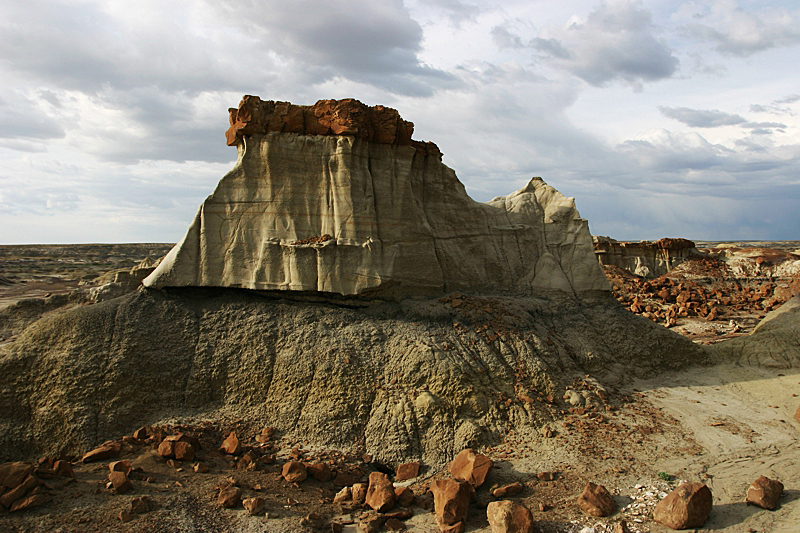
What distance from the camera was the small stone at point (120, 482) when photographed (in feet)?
26.0

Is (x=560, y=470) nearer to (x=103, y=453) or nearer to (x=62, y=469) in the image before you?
(x=103, y=453)

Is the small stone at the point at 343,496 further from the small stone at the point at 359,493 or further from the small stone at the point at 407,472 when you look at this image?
the small stone at the point at 407,472

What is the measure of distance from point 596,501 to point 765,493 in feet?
9.05

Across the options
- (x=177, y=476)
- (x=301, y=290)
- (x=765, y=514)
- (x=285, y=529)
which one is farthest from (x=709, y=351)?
(x=177, y=476)

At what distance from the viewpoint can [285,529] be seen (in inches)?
300

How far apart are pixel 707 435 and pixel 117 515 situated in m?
10.9

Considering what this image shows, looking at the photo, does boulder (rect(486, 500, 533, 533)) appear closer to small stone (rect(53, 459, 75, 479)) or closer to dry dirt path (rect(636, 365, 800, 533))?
dry dirt path (rect(636, 365, 800, 533))

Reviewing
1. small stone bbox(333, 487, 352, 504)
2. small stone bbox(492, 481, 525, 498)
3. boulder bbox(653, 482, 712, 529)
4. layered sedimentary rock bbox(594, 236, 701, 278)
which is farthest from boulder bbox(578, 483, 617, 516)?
layered sedimentary rock bbox(594, 236, 701, 278)

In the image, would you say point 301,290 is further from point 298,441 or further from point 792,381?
point 792,381

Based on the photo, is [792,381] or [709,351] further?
[709,351]

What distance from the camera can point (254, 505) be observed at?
784cm

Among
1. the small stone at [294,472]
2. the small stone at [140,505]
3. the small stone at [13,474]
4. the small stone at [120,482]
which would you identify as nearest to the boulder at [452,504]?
the small stone at [294,472]

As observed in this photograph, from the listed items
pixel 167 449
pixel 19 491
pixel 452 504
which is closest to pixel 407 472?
pixel 452 504

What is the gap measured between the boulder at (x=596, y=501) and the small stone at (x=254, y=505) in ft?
16.4
